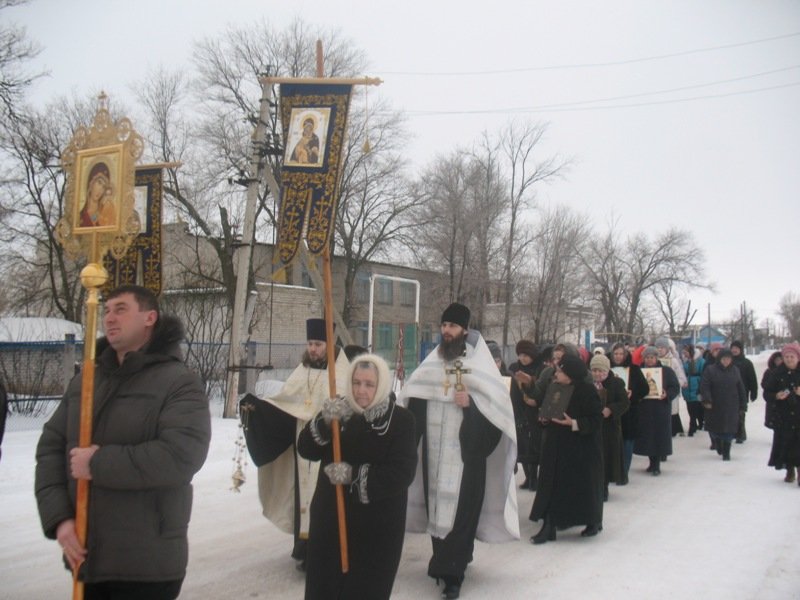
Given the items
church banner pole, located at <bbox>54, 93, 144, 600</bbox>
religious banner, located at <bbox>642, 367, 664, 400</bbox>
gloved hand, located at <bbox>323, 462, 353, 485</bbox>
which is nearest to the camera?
gloved hand, located at <bbox>323, 462, 353, 485</bbox>

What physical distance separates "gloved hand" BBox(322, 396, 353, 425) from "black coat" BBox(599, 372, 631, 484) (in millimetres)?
6004

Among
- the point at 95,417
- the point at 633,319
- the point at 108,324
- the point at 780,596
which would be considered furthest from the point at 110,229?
the point at 633,319

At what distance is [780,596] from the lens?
5.63m

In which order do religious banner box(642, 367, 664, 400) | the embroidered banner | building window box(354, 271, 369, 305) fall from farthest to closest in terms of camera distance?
building window box(354, 271, 369, 305) < religious banner box(642, 367, 664, 400) < the embroidered banner

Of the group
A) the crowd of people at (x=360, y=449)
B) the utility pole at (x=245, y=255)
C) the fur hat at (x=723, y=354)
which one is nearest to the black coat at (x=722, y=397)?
the fur hat at (x=723, y=354)

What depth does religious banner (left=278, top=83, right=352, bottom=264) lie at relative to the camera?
19.0 ft

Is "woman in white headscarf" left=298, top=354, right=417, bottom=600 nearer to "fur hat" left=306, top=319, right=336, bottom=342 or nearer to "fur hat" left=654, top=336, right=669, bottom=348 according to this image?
"fur hat" left=306, top=319, right=336, bottom=342

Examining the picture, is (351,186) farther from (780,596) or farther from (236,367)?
(780,596)

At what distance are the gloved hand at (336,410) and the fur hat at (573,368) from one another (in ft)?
13.4

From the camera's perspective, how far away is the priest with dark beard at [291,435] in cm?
593

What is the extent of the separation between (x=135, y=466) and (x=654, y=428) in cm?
961

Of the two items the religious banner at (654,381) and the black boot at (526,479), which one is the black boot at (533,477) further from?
the religious banner at (654,381)

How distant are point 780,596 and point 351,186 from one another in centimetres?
2860

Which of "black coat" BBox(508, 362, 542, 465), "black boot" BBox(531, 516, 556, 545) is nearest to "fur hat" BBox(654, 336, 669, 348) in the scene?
"black coat" BBox(508, 362, 542, 465)
